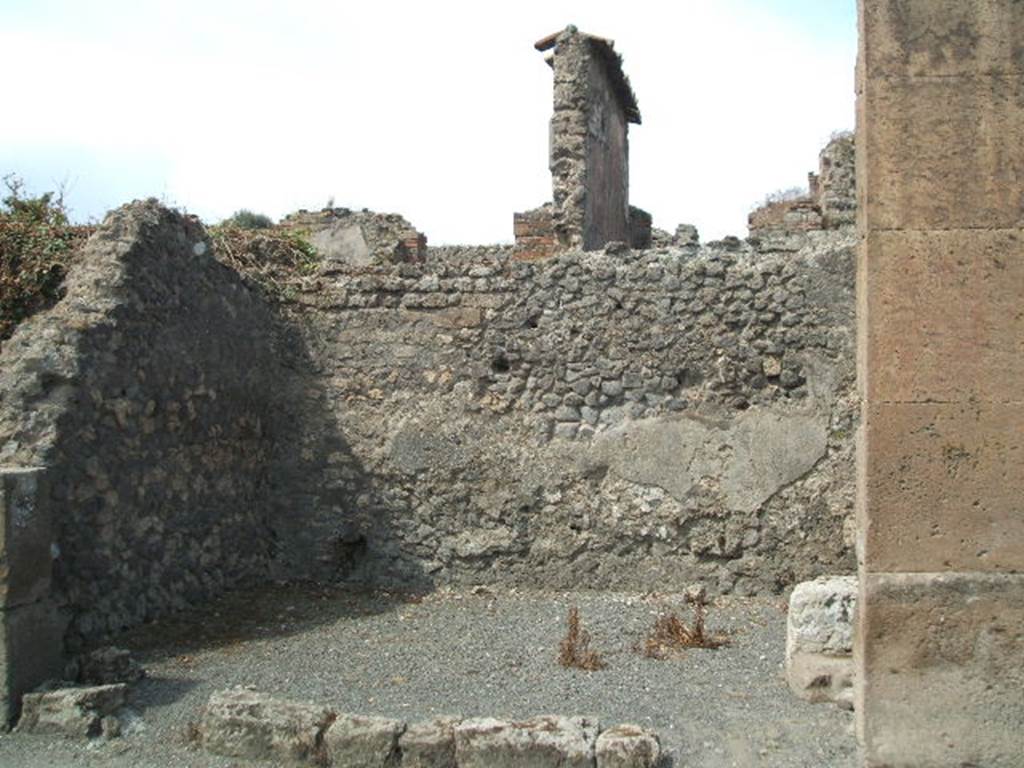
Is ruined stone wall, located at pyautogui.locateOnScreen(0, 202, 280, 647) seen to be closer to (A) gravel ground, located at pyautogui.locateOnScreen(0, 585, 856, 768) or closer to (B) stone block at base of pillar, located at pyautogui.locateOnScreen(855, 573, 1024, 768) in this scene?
(A) gravel ground, located at pyautogui.locateOnScreen(0, 585, 856, 768)

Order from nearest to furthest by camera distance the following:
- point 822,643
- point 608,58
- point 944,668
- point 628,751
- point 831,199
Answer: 1. point 944,668
2. point 628,751
3. point 822,643
4. point 831,199
5. point 608,58

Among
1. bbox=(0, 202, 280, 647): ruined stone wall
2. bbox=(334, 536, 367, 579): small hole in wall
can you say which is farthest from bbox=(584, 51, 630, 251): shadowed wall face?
bbox=(0, 202, 280, 647): ruined stone wall

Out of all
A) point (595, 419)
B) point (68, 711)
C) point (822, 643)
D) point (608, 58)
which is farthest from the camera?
point (608, 58)

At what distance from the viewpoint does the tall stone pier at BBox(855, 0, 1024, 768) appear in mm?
4070

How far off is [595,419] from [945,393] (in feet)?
14.7

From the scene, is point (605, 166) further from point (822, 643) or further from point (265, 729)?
point (265, 729)

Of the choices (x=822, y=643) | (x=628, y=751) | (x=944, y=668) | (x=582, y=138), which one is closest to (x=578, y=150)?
(x=582, y=138)

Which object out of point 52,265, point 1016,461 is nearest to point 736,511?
point 1016,461

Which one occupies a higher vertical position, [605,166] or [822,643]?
[605,166]

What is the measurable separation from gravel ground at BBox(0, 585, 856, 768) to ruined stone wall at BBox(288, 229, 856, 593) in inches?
14.5

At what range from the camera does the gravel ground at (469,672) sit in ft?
16.8

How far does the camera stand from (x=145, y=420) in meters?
7.31

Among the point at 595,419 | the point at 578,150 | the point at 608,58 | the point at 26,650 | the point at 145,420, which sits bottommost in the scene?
the point at 26,650

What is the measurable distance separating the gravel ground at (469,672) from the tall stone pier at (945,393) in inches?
32.7
